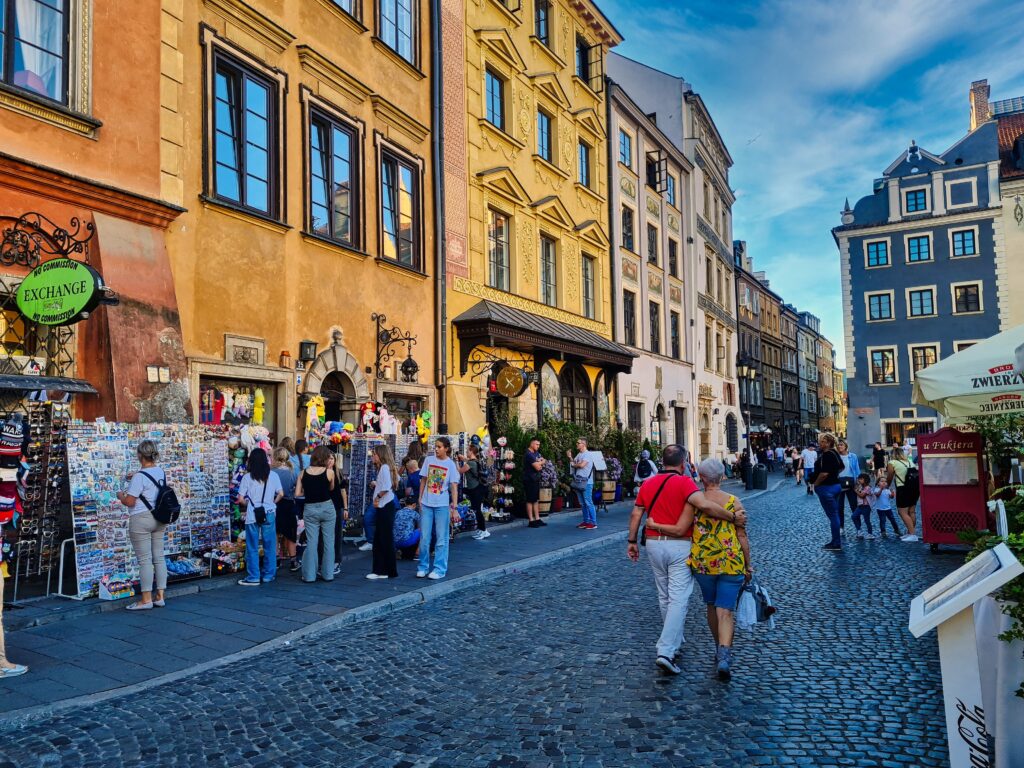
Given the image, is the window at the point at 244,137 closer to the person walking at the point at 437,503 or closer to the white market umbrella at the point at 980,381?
the person walking at the point at 437,503

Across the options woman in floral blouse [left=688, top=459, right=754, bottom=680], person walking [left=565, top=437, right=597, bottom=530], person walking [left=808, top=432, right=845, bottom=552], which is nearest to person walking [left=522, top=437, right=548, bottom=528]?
person walking [left=565, top=437, right=597, bottom=530]

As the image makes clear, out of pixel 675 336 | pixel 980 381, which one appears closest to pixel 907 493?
pixel 980 381

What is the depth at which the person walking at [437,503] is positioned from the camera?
31.4 feet

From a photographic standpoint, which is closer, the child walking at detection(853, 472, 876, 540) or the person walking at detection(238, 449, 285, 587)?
the person walking at detection(238, 449, 285, 587)

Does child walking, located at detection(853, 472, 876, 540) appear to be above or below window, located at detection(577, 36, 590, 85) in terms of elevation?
below

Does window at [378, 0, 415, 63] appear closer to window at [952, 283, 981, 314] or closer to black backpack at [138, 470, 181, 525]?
black backpack at [138, 470, 181, 525]

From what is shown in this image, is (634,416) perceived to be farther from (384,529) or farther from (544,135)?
(384,529)

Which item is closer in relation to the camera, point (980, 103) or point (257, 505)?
point (257, 505)

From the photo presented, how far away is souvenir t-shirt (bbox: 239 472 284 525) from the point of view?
903cm

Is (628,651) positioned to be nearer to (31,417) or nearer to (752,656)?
(752,656)

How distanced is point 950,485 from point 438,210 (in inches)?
423

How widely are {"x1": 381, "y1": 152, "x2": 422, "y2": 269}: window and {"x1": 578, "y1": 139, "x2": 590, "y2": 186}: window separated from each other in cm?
936

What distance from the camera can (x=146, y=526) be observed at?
764 centimetres

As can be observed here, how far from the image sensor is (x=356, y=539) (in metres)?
12.2
